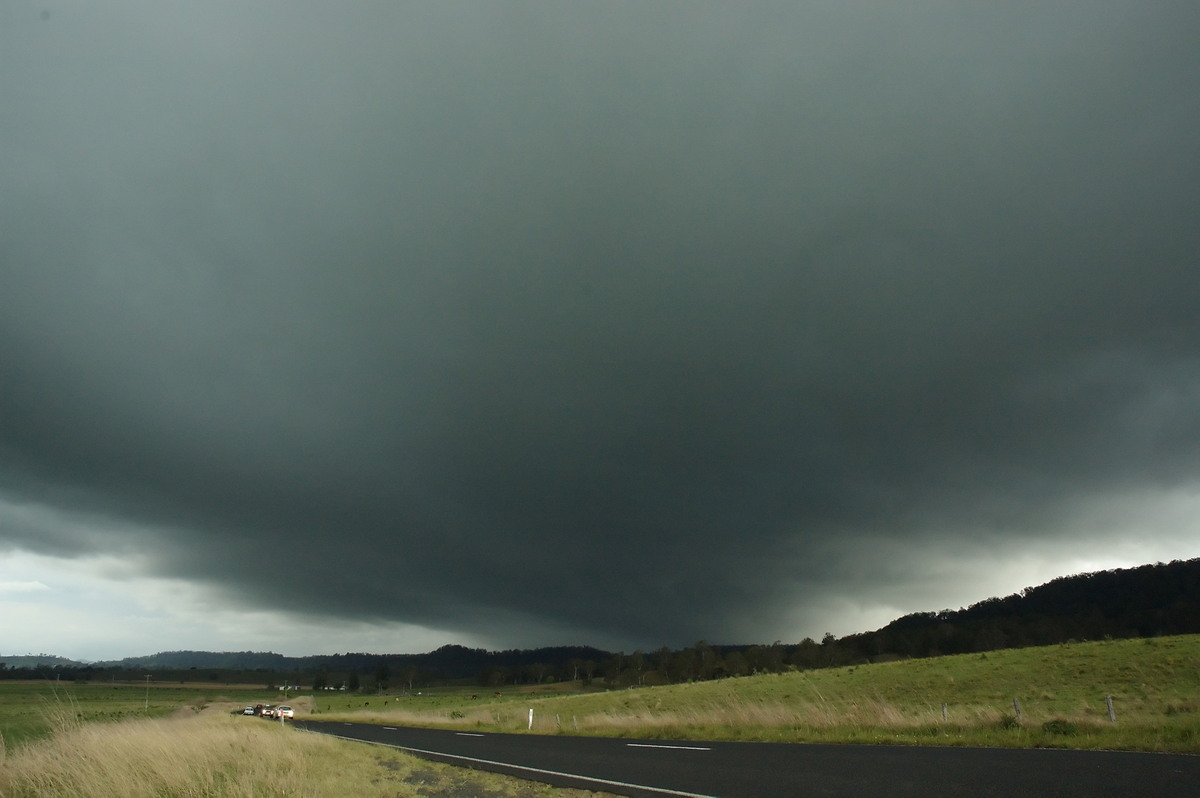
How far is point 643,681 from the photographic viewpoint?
150000mm

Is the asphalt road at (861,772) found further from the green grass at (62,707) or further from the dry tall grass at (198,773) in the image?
the green grass at (62,707)

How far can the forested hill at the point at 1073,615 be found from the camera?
376 feet

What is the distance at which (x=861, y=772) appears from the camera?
510 inches

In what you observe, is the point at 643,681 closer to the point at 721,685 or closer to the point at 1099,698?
the point at 721,685

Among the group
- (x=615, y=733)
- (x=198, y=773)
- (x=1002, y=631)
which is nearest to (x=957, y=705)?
(x=615, y=733)

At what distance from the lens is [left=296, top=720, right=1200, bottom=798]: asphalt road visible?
10477 millimetres

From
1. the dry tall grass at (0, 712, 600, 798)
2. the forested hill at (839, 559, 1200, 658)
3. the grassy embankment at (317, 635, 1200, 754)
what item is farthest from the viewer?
the forested hill at (839, 559, 1200, 658)

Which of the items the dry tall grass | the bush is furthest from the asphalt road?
the bush

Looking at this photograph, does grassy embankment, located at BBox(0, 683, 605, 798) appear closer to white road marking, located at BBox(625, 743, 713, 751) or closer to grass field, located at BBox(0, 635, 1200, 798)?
grass field, located at BBox(0, 635, 1200, 798)

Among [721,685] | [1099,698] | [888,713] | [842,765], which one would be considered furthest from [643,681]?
[842,765]

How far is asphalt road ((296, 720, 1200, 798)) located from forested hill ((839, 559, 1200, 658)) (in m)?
98.8

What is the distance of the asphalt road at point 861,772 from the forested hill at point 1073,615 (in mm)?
98796

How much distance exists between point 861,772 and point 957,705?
89.2 ft

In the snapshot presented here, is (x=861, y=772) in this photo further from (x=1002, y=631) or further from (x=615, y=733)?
(x=1002, y=631)
